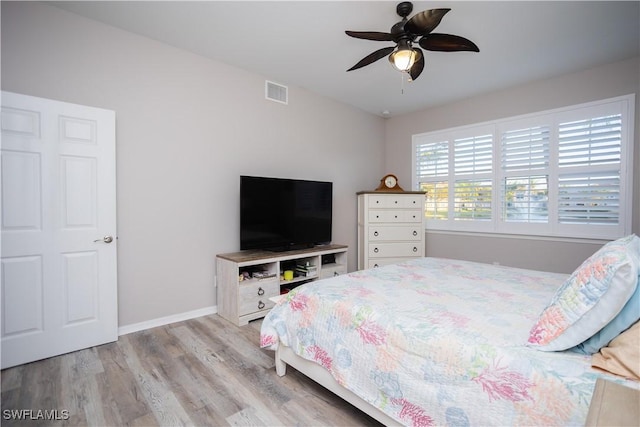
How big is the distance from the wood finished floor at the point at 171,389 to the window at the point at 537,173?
3.28 meters

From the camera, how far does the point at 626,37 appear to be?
2.70 meters

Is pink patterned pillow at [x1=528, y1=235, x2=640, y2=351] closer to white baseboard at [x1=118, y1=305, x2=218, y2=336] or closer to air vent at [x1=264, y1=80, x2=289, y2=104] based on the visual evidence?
white baseboard at [x1=118, y1=305, x2=218, y2=336]

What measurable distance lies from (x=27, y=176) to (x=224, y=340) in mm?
1871

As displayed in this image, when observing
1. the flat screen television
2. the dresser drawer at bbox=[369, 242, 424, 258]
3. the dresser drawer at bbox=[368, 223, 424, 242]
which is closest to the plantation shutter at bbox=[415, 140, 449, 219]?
the dresser drawer at bbox=[368, 223, 424, 242]

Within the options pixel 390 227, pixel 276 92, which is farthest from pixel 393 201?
pixel 276 92

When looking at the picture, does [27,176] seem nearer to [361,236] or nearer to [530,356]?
[530,356]

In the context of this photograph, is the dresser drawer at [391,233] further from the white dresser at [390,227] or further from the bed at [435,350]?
the bed at [435,350]

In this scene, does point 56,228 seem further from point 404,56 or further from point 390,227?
point 390,227

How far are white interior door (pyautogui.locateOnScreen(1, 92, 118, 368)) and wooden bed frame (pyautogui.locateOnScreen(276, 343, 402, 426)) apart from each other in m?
1.52

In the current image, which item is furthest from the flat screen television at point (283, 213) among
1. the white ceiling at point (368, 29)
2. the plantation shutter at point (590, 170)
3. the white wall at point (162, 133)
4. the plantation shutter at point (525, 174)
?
the plantation shutter at point (590, 170)

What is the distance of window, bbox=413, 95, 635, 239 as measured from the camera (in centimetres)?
319

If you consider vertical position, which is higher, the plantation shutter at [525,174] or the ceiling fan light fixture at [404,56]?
the ceiling fan light fixture at [404,56]

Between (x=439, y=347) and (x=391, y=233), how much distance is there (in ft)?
10.1

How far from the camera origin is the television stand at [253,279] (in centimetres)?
288
